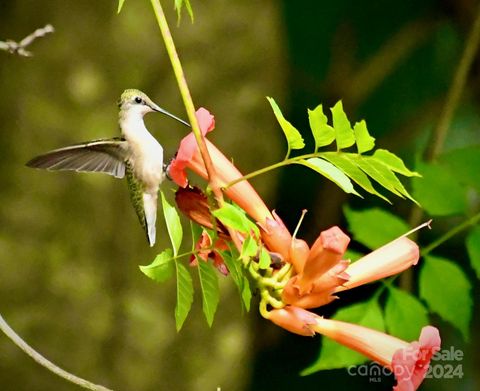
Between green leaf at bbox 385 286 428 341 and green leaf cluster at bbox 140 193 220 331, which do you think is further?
green leaf at bbox 385 286 428 341

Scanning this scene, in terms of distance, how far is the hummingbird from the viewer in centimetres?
46

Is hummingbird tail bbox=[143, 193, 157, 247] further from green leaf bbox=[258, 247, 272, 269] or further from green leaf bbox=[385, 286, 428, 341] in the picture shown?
green leaf bbox=[385, 286, 428, 341]

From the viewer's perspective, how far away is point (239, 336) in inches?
45.9

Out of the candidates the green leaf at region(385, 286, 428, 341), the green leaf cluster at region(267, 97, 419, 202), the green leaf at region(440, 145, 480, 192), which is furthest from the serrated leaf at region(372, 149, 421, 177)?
the green leaf at region(440, 145, 480, 192)

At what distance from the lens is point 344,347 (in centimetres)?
80

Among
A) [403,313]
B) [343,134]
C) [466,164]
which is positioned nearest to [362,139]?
[343,134]

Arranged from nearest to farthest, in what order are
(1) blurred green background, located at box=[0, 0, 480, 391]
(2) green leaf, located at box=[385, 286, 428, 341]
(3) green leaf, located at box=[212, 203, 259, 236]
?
(3) green leaf, located at box=[212, 203, 259, 236]
(2) green leaf, located at box=[385, 286, 428, 341]
(1) blurred green background, located at box=[0, 0, 480, 391]

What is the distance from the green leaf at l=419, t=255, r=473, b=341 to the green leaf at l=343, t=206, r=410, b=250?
0.07m

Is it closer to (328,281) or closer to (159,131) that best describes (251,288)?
(328,281)

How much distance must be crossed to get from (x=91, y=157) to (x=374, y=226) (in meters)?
0.47

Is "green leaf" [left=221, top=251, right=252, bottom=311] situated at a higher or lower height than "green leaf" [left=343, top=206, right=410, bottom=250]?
lower

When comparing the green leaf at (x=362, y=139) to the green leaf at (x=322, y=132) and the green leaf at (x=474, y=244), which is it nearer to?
the green leaf at (x=322, y=132)

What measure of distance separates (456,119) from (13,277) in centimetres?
85

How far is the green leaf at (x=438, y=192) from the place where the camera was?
2.87 feet
